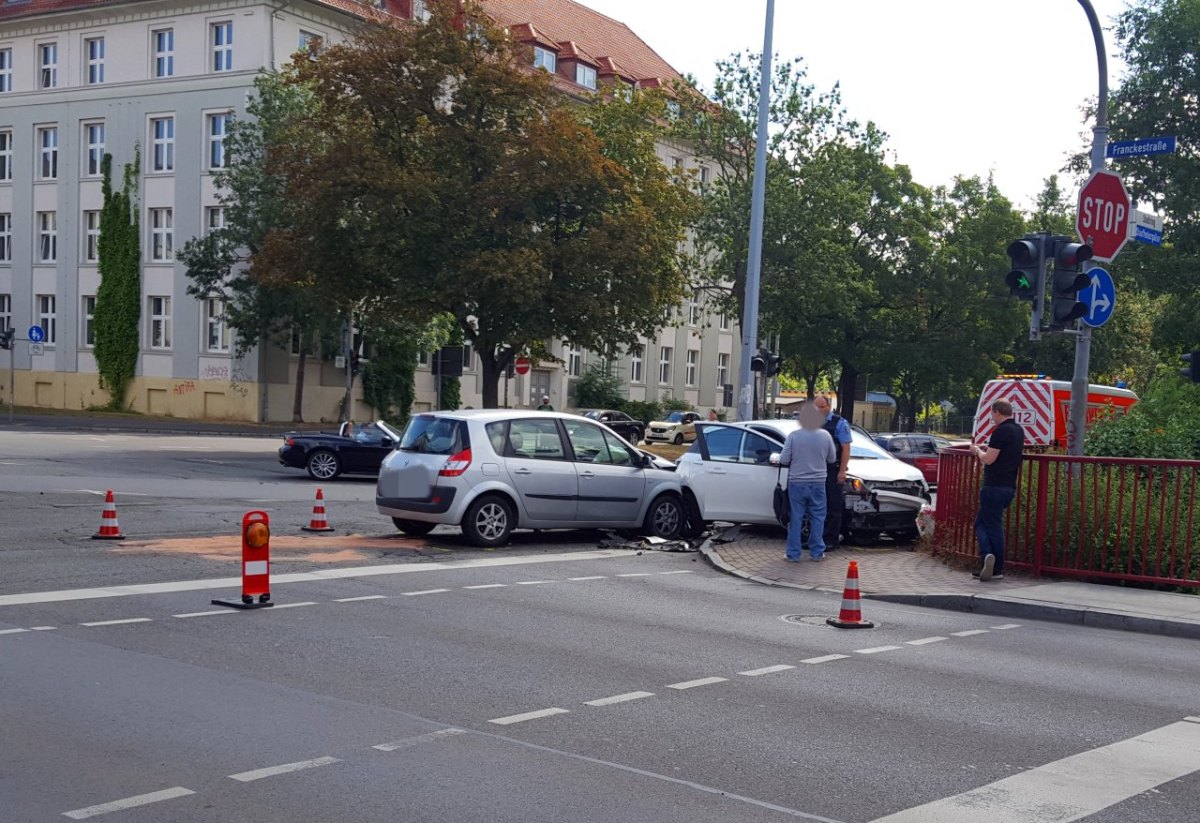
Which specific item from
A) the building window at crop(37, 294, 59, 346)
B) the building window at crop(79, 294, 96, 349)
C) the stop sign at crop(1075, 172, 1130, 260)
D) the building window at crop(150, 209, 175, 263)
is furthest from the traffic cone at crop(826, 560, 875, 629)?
the building window at crop(37, 294, 59, 346)

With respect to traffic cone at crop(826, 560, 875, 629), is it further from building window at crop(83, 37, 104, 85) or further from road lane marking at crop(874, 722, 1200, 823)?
building window at crop(83, 37, 104, 85)

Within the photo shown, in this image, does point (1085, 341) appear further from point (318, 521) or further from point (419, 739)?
point (419, 739)

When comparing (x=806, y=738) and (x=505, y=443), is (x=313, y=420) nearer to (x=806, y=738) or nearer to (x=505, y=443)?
(x=505, y=443)

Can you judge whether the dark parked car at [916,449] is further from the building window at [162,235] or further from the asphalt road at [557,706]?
the building window at [162,235]

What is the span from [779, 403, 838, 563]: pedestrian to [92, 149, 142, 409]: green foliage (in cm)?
4280

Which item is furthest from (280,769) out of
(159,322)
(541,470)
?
(159,322)

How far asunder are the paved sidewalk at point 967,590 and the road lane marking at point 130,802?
7.77 meters

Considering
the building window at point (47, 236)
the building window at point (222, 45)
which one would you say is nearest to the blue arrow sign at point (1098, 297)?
the building window at point (222, 45)

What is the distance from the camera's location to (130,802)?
5.40 m

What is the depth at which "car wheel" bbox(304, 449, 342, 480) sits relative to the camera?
1064 inches

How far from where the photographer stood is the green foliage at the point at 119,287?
171 feet

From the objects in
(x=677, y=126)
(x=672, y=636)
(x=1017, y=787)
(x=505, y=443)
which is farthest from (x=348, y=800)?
(x=677, y=126)

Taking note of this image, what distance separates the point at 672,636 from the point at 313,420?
144 feet

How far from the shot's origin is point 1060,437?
30.9m
